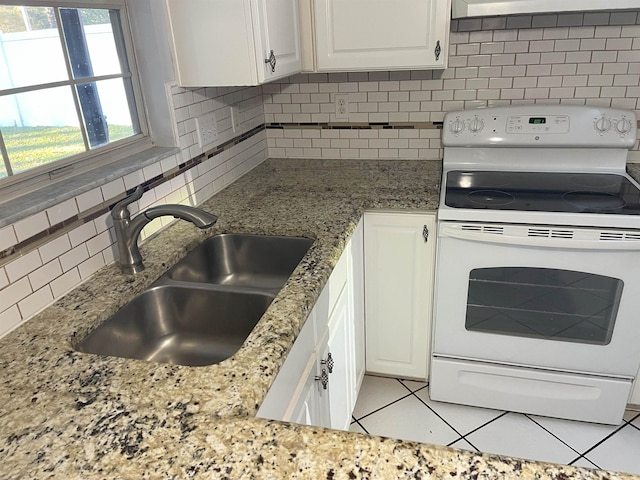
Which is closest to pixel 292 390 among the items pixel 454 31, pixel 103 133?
pixel 103 133

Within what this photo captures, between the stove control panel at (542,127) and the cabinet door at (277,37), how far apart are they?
0.79m

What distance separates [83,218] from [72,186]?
91 mm

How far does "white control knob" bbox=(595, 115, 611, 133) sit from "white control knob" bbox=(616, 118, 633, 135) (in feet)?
0.13

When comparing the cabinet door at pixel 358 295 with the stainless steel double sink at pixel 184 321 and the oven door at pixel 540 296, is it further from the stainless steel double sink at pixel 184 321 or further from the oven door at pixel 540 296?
the stainless steel double sink at pixel 184 321

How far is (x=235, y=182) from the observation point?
2.23 meters

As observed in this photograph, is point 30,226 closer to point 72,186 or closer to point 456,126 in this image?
point 72,186

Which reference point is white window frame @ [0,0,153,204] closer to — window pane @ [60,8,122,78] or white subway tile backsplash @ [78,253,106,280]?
window pane @ [60,8,122,78]

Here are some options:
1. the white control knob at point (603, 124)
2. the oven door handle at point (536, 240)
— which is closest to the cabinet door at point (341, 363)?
the oven door handle at point (536, 240)

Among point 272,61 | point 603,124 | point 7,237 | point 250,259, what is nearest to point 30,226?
point 7,237

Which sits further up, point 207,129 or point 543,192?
point 207,129

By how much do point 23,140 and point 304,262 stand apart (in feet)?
2.66

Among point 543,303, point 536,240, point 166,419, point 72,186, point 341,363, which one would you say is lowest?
point 341,363

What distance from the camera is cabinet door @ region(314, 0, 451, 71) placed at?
1.88 meters

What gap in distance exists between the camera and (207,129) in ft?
6.37
